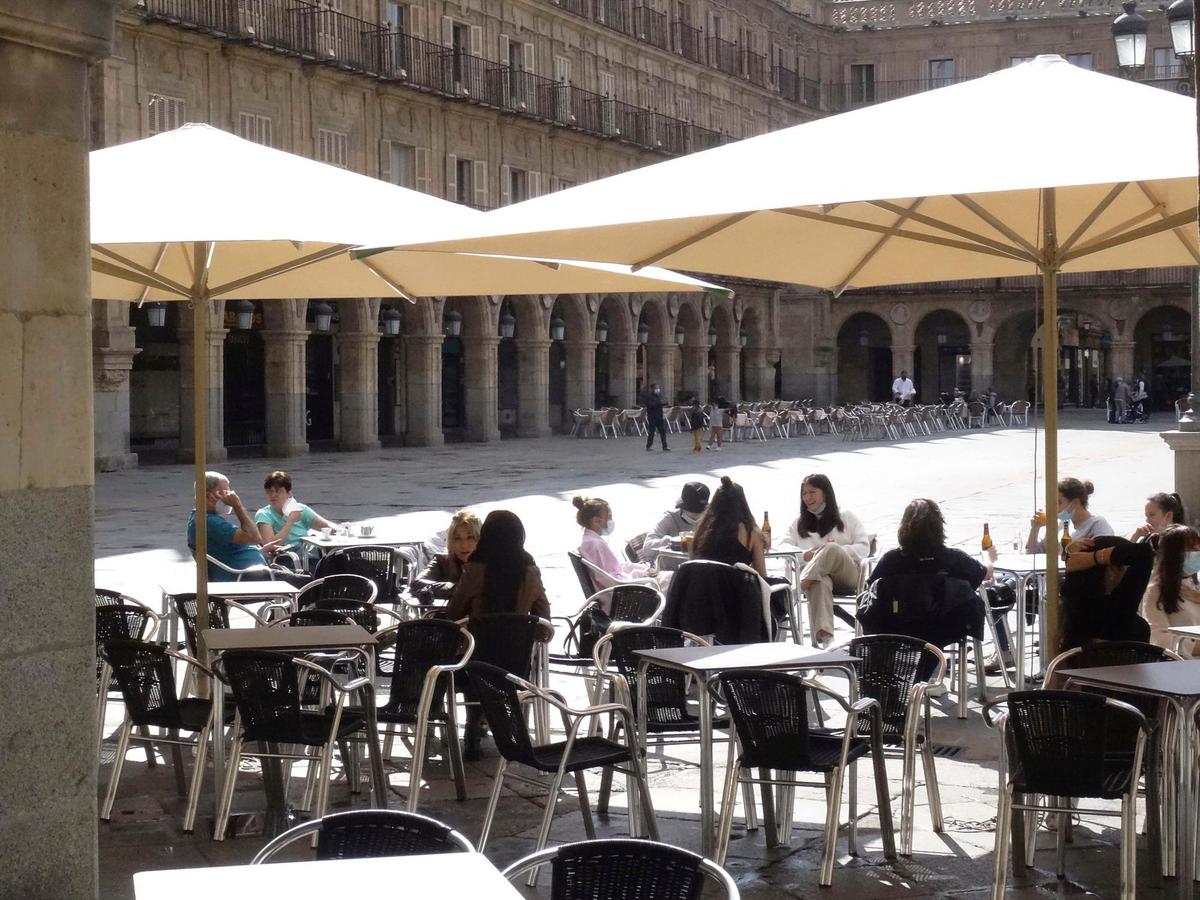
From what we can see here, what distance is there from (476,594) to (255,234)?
5.56 ft

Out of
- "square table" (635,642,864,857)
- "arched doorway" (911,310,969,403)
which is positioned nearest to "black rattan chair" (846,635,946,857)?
"square table" (635,642,864,857)

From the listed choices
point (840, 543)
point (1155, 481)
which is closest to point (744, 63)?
point (1155, 481)

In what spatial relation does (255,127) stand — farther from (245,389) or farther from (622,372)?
(622,372)

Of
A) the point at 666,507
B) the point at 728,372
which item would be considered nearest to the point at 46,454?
the point at 666,507

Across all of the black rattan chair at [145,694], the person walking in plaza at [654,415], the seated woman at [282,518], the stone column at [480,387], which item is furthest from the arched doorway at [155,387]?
the black rattan chair at [145,694]

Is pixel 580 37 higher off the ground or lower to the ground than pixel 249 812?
higher

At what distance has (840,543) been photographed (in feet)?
28.8

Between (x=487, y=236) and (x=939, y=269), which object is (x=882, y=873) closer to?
(x=487, y=236)

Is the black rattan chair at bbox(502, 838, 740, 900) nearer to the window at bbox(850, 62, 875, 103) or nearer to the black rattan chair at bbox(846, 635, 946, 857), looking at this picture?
the black rattan chair at bbox(846, 635, 946, 857)

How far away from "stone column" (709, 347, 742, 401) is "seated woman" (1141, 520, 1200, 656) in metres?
38.1

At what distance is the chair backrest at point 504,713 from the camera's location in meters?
5.01

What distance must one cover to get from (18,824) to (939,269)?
18.1ft

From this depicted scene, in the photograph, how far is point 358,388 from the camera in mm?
29703

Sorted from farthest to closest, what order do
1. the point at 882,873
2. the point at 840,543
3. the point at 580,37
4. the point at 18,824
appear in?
1. the point at 580,37
2. the point at 840,543
3. the point at 882,873
4. the point at 18,824
